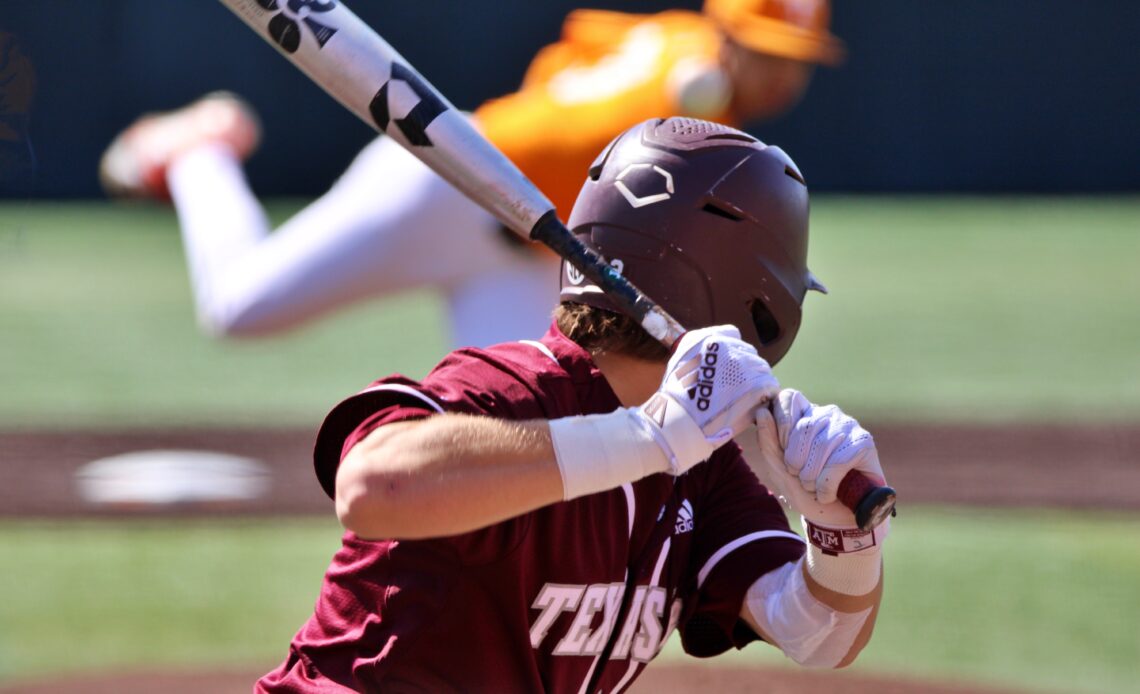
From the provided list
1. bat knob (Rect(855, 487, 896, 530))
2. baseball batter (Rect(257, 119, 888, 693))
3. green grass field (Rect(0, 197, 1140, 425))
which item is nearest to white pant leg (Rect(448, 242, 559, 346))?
baseball batter (Rect(257, 119, 888, 693))

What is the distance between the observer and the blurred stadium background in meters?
5.46

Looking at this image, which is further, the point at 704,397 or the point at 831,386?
the point at 831,386

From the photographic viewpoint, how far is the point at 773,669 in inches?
194

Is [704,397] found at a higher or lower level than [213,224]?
higher

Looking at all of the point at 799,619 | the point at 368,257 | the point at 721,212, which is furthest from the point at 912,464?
the point at 721,212

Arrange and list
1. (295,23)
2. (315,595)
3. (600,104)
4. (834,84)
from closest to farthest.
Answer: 1. (295,23)
2. (600,104)
3. (315,595)
4. (834,84)

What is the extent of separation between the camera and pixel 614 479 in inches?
81.5

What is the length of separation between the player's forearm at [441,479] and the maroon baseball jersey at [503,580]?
0.07 meters

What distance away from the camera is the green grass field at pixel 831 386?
526 cm

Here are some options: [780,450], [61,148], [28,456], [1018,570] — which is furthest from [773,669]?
[61,148]

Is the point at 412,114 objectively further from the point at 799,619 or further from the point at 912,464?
the point at 912,464

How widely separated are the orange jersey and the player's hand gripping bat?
6.39ft

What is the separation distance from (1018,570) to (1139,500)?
4.65 ft

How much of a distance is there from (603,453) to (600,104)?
2573mm
